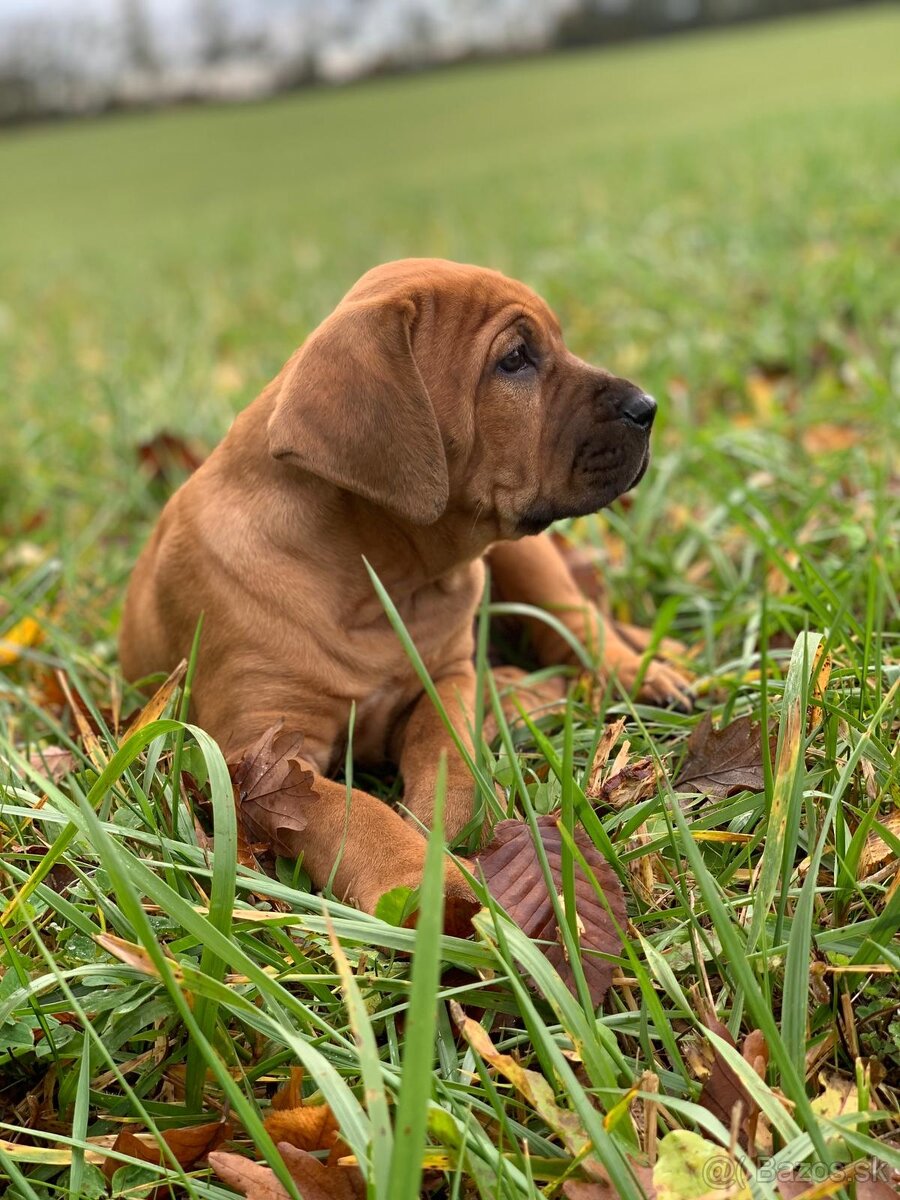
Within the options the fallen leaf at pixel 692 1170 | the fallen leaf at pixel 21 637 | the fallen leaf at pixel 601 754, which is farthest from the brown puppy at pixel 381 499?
the fallen leaf at pixel 692 1170

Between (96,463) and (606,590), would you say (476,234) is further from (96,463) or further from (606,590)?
(606,590)

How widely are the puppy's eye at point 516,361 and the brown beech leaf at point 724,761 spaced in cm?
96

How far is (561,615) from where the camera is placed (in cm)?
328

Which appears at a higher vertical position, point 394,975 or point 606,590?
point 394,975

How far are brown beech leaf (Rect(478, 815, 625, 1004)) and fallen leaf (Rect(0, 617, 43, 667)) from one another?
1.83 metres

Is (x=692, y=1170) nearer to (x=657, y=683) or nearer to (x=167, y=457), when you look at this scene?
(x=657, y=683)

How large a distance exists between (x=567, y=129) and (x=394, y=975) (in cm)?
2138

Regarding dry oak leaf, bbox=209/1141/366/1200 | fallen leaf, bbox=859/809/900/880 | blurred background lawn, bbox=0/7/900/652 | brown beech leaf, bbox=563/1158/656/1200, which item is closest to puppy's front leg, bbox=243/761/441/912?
dry oak leaf, bbox=209/1141/366/1200

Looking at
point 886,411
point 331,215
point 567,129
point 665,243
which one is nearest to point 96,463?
point 886,411

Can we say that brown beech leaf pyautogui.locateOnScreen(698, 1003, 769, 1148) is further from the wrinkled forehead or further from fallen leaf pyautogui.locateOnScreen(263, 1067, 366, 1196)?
the wrinkled forehead

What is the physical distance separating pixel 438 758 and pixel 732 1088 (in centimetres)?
113

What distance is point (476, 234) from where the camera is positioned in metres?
9.97

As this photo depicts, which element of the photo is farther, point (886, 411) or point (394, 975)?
point (886, 411)

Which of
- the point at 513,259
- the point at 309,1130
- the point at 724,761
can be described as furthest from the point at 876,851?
the point at 513,259
